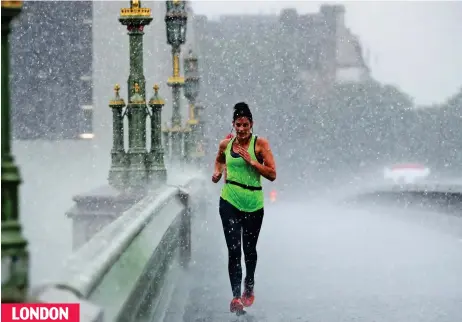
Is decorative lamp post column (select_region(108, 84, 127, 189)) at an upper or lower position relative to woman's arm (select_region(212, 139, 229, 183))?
lower

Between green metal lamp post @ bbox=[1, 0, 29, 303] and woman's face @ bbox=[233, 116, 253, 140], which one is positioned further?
woman's face @ bbox=[233, 116, 253, 140]

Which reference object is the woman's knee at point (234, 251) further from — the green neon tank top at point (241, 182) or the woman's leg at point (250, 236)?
the green neon tank top at point (241, 182)

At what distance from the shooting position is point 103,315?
4738mm

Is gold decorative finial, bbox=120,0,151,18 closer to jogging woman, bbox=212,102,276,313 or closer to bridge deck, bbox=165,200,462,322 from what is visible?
bridge deck, bbox=165,200,462,322

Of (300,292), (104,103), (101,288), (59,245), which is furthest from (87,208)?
(104,103)

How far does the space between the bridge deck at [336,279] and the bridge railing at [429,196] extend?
4928 mm

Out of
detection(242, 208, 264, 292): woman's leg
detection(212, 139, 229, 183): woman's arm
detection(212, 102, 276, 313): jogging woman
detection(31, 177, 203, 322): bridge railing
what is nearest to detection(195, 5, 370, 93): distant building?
detection(31, 177, 203, 322): bridge railing

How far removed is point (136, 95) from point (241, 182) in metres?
7.27

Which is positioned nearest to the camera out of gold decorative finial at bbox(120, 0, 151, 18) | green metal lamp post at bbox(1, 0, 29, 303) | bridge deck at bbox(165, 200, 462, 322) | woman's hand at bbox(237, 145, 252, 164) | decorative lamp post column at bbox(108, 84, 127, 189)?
green metal lamp post at bbox(1, 0, 29, 303)

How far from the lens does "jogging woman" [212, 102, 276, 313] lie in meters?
8.06

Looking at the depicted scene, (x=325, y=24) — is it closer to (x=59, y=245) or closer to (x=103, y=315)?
(x=59, y=245)

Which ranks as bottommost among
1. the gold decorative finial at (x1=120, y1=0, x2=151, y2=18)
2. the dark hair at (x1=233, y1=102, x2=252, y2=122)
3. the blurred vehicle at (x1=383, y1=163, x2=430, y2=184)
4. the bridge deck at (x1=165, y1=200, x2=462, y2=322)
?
the blurred vehicle at (x1=383, y1=163, x2=430, y2=184)

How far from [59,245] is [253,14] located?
85523 millimetres

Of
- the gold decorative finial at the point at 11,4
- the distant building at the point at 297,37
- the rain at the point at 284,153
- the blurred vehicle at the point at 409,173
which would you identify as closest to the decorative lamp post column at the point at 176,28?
the rain at the point at 284,153
